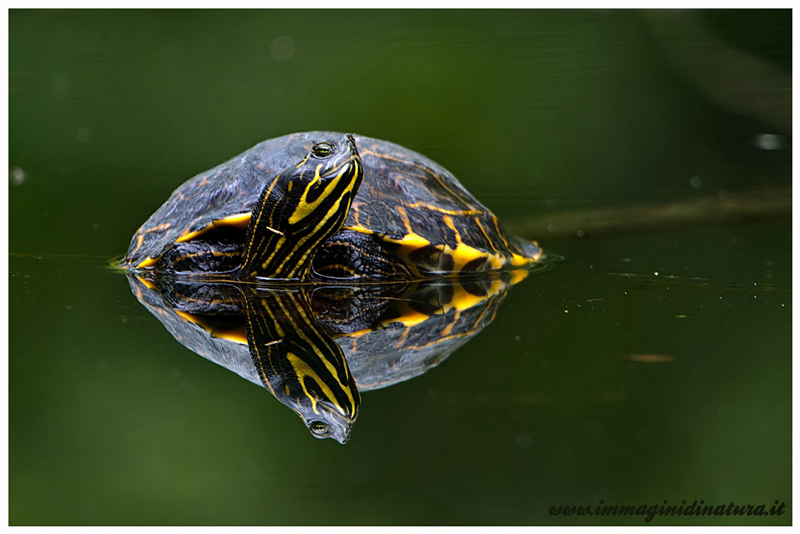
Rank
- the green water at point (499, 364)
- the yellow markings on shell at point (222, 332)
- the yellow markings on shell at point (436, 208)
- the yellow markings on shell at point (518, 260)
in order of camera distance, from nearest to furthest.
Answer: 1. the green water at point (499, 364)
2. the yellow markings on shell at point (222, 332)
3. the yellow markings on shell at point (436, 208)
4. the yellow markings on shell at point (518, 260)

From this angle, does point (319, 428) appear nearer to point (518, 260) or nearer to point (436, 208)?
point (436, 208)

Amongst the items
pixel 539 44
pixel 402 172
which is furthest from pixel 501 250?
pixel 539 44

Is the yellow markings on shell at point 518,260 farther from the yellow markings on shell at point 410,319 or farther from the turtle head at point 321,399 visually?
the turtle head at point 321,399

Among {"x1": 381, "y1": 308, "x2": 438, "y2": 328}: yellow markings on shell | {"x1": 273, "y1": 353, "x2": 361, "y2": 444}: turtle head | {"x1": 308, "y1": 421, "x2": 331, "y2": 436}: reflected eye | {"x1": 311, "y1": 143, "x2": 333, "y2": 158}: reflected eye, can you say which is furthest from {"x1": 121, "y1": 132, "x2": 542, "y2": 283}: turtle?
{"x1": 308, "y1": 421, "x2": 331, "y2": 436}: reflected eye

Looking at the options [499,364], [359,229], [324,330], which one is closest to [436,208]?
[359,229]

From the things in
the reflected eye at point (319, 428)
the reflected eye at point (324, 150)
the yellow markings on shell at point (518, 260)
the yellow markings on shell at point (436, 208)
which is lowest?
the yellow markings on shell at point (518, 260)

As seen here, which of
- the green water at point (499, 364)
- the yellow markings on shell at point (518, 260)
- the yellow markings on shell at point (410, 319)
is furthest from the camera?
the yellow markings on shell at point (518, 260)

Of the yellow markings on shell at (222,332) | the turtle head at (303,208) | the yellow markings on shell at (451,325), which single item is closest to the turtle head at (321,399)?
the yellow markings on shell at (222,332)

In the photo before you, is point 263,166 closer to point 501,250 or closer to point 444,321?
point 501,250

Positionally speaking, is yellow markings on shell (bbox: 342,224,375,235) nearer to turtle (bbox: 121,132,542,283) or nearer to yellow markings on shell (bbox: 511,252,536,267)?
turtle (bbox: 121,132,542,283)
